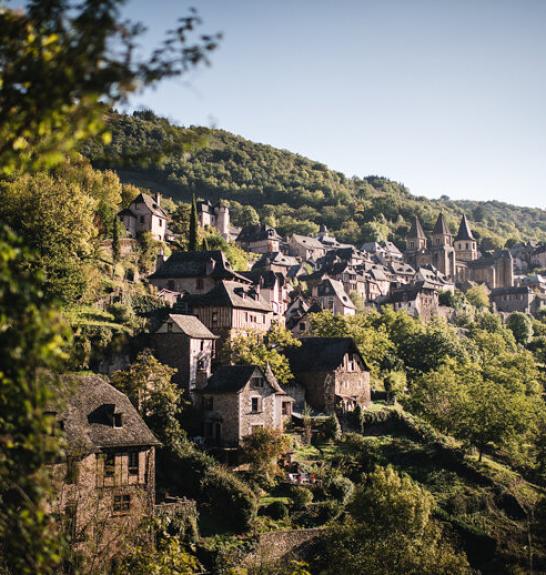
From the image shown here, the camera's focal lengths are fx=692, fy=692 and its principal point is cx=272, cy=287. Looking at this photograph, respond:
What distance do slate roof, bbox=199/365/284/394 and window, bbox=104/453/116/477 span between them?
1146cm

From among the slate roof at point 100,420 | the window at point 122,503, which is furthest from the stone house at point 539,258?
the window at point 122,503

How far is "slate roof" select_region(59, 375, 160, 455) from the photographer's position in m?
33.9

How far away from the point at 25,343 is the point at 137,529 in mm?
24868

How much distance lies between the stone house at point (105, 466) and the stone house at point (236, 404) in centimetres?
898

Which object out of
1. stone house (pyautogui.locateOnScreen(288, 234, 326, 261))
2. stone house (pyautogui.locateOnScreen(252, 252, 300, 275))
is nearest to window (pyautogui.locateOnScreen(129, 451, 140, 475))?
stone house (pyautogui.locateOnScreen(252, 252, 300, 275))

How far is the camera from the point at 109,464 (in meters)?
34.7

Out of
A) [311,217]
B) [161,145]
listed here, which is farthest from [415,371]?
[311,217]

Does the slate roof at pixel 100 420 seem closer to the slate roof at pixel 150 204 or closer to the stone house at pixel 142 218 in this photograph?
the stone house at pixel 142 218

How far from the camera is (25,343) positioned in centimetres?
808

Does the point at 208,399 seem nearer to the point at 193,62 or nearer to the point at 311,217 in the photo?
the point at 193,62

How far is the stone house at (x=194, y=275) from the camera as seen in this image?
6372 cm

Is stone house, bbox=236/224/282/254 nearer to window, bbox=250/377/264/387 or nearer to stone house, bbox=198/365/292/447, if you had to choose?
stone house, bbox=198/365/292/447

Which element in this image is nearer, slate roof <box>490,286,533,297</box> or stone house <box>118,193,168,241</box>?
stone house <box>118,193,168,241</box>

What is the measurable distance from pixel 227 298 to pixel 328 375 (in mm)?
10480
